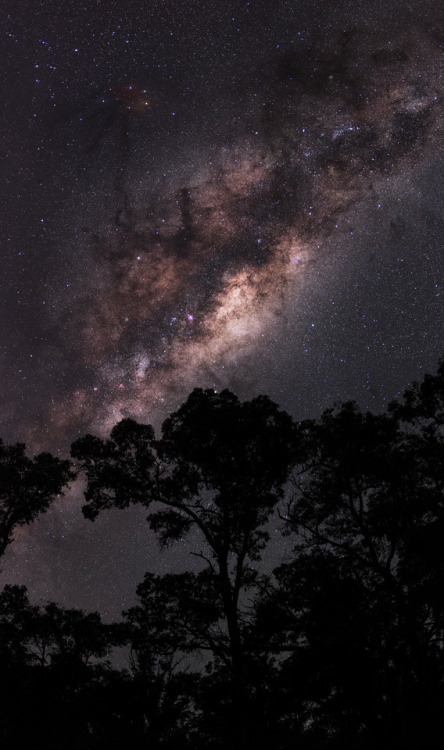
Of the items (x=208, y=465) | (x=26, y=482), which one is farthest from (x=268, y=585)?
(x=26, y=482)

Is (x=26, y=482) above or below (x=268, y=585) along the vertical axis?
above

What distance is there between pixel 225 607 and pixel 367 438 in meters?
7.87

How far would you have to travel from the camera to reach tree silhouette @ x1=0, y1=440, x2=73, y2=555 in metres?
22.5

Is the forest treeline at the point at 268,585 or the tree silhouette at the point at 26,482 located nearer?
the forest treeline at the point at 268,585

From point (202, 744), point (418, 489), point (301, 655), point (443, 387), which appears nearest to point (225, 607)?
point (301, 655)

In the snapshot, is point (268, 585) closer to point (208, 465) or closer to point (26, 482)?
point (208, 465)

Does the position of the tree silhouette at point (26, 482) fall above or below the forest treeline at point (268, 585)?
above

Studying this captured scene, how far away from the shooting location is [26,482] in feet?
74.6

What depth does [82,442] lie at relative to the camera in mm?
18453

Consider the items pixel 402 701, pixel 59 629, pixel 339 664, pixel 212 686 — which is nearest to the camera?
pixel 402 701

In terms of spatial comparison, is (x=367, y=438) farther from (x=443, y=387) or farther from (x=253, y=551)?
(x=253, y=551)

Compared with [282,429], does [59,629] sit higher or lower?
lower

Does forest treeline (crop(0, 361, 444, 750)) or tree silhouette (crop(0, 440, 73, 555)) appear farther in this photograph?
tree silhouette (crop(0, 440, 73, 555))

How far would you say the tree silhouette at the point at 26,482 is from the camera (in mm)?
22453
